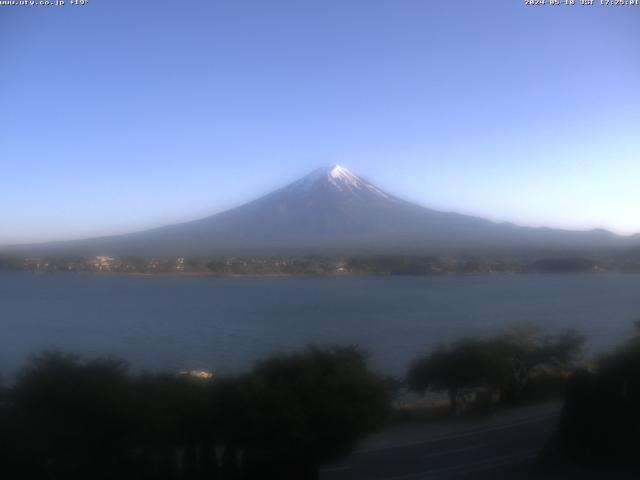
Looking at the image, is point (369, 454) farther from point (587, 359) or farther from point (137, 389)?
point (587, 359)

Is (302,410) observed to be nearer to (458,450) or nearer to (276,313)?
(458,450)

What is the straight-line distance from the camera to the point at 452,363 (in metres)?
7.49

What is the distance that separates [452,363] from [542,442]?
199cm

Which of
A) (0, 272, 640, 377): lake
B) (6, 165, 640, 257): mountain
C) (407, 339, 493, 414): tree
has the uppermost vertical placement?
(6, 165, 640, 257): mountain

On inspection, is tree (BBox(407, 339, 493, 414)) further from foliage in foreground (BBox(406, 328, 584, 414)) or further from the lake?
the lake

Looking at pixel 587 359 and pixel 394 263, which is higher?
pixel 394 263

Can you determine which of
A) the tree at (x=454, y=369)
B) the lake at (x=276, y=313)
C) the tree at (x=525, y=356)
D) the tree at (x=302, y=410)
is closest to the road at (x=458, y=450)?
the tree at (x=302, y=410)

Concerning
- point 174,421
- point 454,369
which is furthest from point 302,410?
point 454,369

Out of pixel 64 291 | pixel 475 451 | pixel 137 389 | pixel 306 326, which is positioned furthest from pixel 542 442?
pixel 64 291

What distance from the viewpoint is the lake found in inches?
317

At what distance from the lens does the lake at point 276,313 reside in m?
8.05

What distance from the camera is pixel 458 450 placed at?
5.55 meters

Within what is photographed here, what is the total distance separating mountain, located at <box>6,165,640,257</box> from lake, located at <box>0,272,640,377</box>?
168cm

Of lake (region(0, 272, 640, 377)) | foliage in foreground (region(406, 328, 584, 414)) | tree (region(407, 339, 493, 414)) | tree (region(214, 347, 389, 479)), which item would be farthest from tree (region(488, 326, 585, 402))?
tree (region(214, 347, 389, 479))
